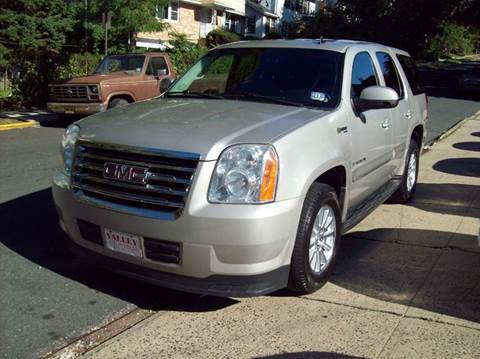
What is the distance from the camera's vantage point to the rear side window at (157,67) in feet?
44.2

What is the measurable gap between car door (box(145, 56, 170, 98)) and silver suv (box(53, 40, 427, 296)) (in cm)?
880

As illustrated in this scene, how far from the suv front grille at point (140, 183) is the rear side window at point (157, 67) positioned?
9.95 m

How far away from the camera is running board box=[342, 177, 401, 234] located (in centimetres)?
456

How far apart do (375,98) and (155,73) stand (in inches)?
392

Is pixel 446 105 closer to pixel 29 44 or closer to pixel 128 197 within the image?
pixel 29 44

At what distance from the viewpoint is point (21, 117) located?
14203 mm

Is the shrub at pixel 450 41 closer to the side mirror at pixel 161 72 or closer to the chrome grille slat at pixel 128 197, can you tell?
the side mirror at pixel 161 72

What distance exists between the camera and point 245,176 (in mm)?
3330

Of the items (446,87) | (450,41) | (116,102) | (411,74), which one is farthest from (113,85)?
(450,41)

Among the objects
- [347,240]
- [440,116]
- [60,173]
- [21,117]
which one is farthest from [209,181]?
[440,116]

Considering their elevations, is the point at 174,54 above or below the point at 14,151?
above

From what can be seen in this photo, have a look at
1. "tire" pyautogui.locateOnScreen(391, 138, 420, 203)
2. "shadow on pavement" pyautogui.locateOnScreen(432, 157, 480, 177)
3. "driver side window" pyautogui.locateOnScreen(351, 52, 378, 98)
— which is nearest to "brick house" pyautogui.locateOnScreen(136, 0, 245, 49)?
"shadow on pavement" pyautogui.locateOnScreen(432, 157, 480, 177)

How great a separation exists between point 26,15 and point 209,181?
664 inches

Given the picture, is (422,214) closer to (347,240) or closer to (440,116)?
(347,240)
